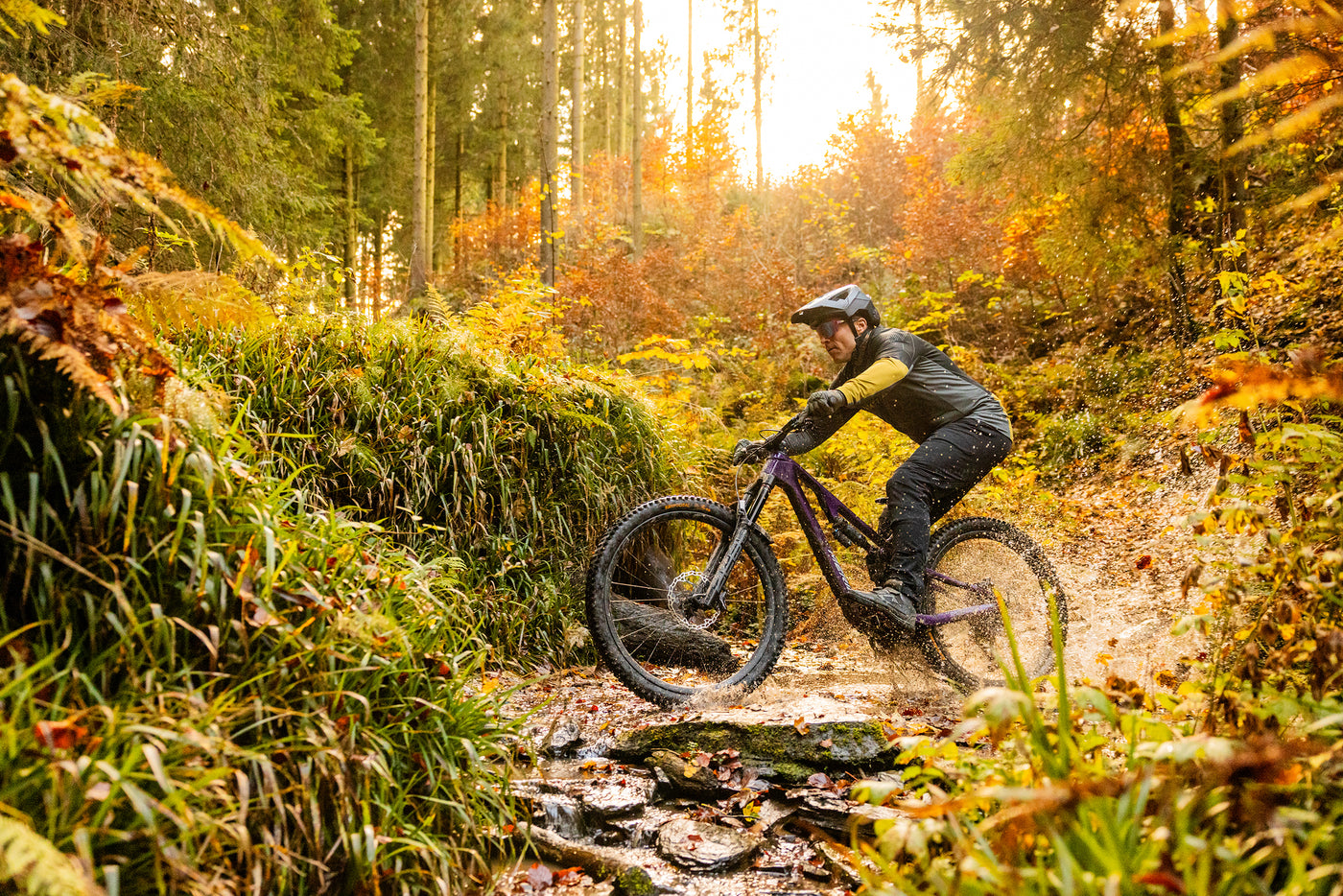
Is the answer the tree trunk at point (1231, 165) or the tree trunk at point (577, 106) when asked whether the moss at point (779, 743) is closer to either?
the tree trunk at point (1231, 165)

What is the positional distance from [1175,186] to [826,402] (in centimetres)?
692

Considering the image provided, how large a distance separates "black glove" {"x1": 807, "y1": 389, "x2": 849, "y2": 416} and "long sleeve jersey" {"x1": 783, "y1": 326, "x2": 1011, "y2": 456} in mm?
182

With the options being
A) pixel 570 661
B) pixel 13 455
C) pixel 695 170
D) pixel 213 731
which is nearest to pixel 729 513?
pixel 570 661

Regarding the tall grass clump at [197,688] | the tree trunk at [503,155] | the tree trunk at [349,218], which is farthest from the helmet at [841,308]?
the tree trunk at [503,155]

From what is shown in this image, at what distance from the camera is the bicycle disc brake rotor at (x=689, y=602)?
3.79 m

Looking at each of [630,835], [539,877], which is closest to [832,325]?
[630,835]

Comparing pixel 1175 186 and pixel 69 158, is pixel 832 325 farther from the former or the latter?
pixel 1175 186

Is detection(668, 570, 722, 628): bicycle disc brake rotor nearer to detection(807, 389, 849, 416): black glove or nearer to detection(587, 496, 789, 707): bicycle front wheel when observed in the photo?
detection(587, 496, 789, 707): bicycle front wheel

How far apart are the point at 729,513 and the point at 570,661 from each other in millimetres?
1549

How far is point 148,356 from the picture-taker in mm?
2076

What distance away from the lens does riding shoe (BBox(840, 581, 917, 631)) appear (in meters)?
4.00

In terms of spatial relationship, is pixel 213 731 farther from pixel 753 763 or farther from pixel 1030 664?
pixel 1030 664

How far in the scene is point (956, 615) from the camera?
434cm

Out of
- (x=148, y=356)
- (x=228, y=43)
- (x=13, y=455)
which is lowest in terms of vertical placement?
(x=13, y=455)
